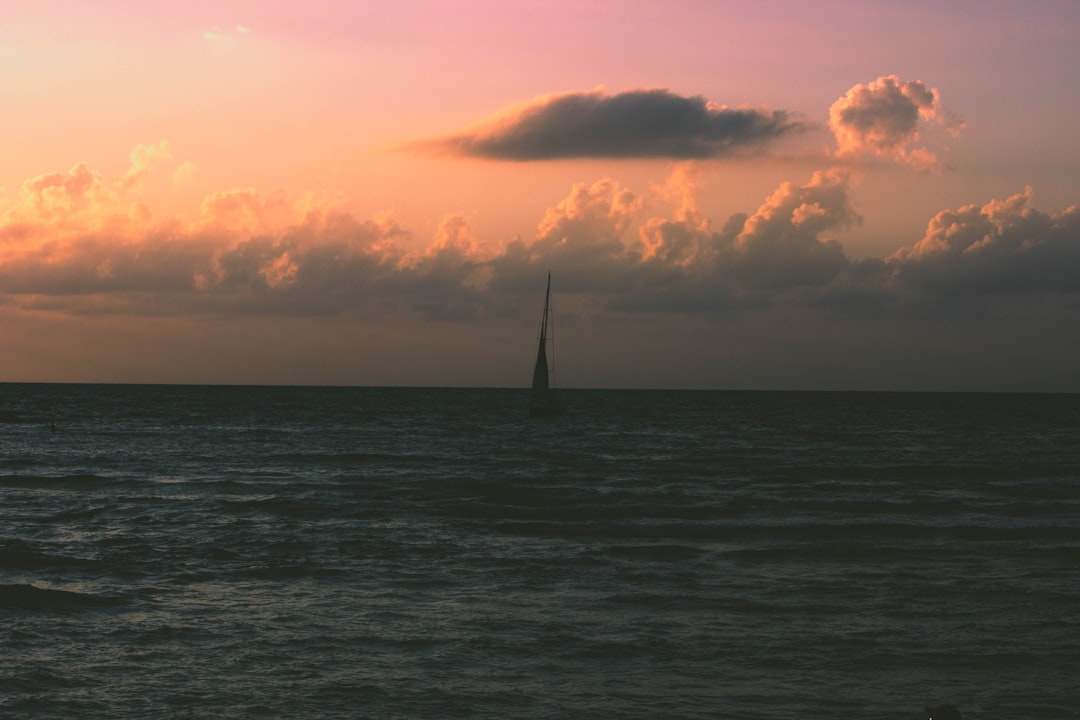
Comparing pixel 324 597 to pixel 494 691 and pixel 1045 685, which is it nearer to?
pixel 494 691

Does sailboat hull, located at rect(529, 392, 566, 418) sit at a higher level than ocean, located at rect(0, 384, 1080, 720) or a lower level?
higher

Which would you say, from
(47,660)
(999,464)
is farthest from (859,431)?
(47,660)

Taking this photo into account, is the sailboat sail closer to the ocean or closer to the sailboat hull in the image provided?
the sailboat hull

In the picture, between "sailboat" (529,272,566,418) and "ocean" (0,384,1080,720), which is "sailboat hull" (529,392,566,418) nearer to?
"sailboat" (529,272,566,418)

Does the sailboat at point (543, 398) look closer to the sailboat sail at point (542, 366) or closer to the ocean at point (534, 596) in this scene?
the sailboat sail at point (542, 366)

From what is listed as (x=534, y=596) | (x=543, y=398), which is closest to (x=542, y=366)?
(x=543, y=398)

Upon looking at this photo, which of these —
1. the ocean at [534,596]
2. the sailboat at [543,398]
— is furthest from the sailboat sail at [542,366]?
the ocean at [534,596]

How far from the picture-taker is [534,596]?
19375 millimetres

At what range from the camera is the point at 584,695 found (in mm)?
13586

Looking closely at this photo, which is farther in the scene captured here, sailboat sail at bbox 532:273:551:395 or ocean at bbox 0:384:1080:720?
sailboat sail at bbox 532:273:551:395

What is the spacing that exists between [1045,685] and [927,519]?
18490mm

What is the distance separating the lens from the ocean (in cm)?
1363

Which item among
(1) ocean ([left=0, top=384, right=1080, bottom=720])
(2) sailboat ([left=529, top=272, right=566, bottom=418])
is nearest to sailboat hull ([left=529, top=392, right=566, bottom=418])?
(2) sailboat ([left=529, top=272, right=566, bottom=418])

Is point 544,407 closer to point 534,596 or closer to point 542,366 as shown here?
point 542,366
